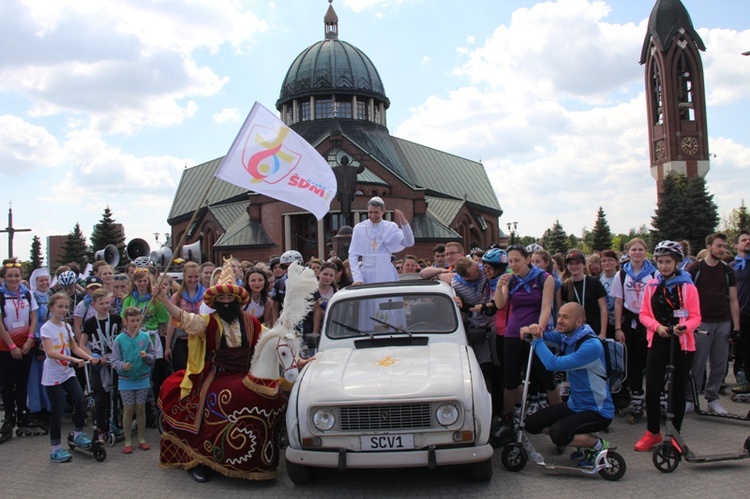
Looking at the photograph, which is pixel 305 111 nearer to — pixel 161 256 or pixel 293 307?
pixel 161 256

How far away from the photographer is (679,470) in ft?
18.4

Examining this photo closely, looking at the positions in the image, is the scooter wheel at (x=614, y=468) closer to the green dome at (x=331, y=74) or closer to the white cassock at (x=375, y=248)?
the white cassock at (x=375, y=248)

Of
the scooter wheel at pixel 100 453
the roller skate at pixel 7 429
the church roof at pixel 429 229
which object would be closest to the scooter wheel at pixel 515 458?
the scooter wheel at pixel 100 453

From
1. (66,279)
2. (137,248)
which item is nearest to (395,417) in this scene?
(66,279)

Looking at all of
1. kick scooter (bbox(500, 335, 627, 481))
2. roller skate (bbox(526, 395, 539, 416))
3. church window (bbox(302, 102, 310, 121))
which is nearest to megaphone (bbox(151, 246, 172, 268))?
roller skate (bbox(526, 395, 539, 416))

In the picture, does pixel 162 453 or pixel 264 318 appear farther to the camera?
pixel 264 318

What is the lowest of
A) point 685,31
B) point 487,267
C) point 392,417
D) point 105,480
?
point 105,480

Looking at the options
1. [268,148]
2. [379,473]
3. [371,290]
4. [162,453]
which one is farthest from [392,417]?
[268,148]

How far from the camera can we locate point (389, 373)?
5.38m

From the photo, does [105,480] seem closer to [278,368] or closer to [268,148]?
[278,368]

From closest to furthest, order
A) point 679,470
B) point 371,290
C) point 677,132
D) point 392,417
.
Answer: point 392,417 < point 679,470 < point 371,290 < point 677,132

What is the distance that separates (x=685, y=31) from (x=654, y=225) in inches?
736

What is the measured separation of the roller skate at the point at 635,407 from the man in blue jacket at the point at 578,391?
6.22 feet

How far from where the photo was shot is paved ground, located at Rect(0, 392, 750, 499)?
5.19m
